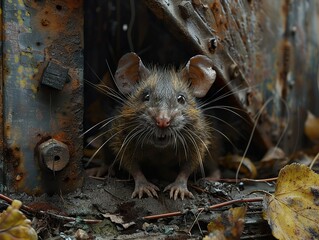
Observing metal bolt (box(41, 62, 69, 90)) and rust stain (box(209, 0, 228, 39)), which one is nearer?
metal bolt (box(41, 62, 69, 90))

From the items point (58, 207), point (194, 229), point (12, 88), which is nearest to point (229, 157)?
point (194, 229)

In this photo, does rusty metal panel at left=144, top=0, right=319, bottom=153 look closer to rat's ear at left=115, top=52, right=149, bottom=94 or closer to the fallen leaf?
rat's ear at left=115, top=52, right=149, bottom=94

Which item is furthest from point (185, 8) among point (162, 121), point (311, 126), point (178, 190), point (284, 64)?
point (311, 126)

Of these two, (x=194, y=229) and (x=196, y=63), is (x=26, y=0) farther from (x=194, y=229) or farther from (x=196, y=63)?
(x=194, y=229)

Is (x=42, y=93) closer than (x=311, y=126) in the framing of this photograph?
Yes

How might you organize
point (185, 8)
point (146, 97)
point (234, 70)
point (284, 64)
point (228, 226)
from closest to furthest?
point (228, 226) → point (185, 8) → point (146, 97) → point (234, 70) → point (284, 64)

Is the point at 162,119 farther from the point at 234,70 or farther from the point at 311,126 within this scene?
the point at 311,126

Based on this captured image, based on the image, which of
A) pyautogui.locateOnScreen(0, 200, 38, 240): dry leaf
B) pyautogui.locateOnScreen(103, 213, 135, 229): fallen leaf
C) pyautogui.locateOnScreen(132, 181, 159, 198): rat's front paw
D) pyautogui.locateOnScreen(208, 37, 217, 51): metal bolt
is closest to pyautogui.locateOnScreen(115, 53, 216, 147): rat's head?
pyautogui.locateOnScreen(208, 37, 217, 51): metal bolt
